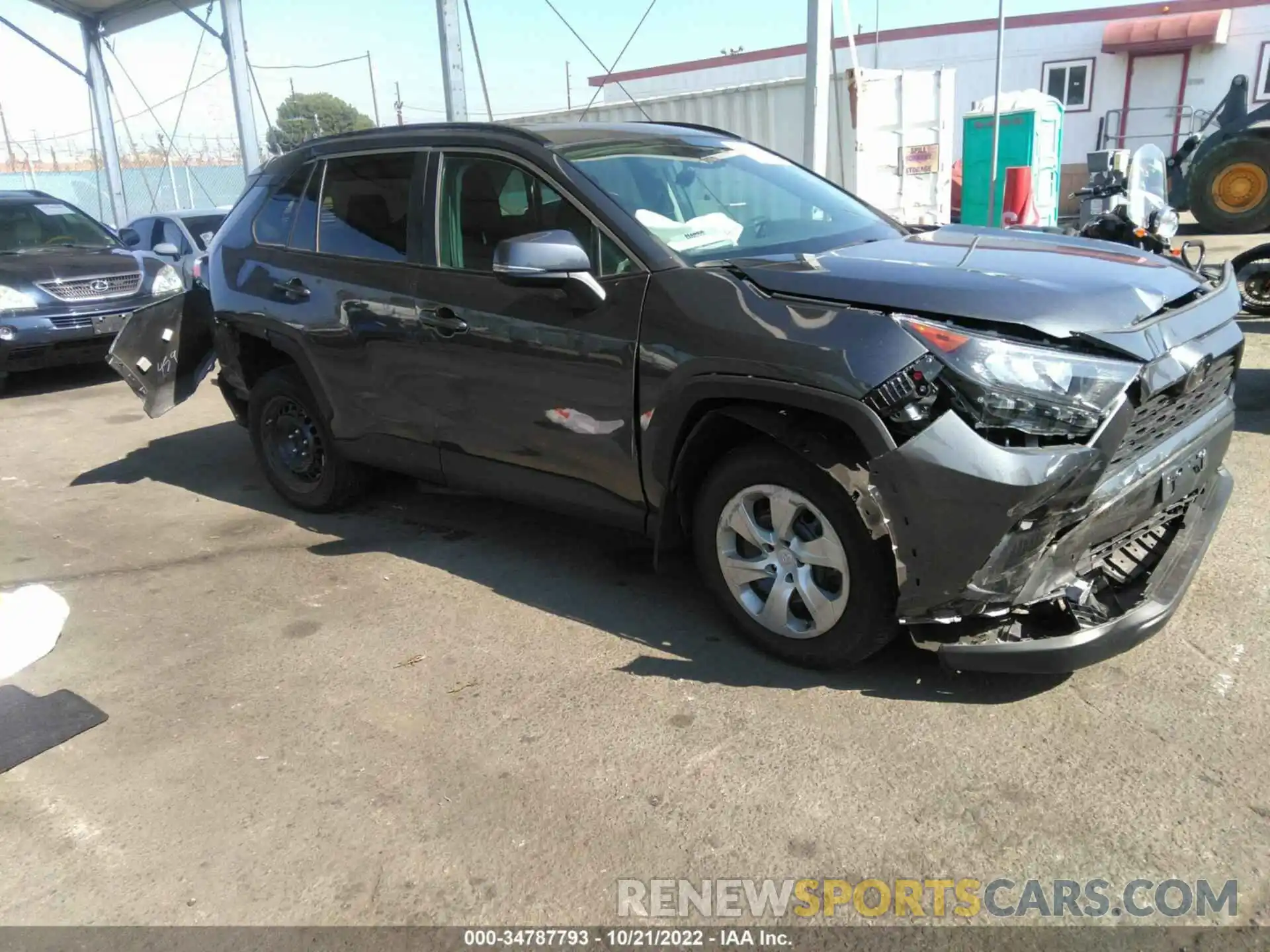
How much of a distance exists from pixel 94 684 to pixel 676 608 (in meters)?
2.29

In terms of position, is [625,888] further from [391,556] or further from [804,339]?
[391,556]

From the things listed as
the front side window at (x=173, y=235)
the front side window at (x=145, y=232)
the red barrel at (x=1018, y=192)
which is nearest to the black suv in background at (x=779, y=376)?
the front side window at (x=173, y=235)

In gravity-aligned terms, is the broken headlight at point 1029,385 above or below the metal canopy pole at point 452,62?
below

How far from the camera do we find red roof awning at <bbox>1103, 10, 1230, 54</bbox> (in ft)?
69.5

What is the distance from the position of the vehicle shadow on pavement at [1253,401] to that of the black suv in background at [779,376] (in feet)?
8.63

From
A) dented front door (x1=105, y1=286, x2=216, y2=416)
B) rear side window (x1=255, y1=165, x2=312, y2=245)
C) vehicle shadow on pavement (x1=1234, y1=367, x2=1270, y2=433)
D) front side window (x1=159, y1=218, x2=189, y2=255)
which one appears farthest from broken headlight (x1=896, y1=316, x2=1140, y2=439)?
front side window (x1=159, y1=218, x2=189, y2=255)

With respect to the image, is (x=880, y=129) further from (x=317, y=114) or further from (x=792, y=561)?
(x=317, y=114)

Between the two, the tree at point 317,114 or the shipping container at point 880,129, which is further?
the tree at point 317,114

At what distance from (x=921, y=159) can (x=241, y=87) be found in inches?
395

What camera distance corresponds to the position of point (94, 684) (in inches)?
145

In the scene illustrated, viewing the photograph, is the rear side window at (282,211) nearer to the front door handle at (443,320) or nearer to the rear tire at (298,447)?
the rear tire at (298,447)

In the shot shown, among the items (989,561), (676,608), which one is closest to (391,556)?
(676,608)

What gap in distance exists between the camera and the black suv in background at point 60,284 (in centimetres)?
892

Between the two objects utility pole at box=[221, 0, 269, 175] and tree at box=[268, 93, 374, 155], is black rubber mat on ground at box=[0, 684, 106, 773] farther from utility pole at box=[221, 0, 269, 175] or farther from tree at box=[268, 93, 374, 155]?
tree at box=[268, 93, 374, 155]
